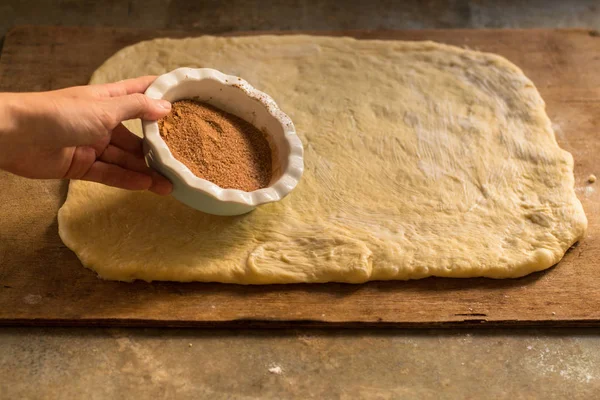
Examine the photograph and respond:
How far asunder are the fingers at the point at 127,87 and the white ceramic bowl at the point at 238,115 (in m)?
0.08

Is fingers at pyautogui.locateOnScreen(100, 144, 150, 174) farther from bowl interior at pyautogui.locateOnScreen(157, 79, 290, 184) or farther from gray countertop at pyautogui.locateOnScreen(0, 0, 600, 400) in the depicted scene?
gray countertop at pyautogui.locateOnScreen(0, 0, 600, 400)

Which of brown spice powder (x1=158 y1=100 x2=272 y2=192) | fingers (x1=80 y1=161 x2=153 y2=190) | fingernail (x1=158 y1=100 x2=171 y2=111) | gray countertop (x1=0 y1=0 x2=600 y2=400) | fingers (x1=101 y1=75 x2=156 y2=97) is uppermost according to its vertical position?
fingernail (x1=158 y1=100 x2=171 y2=111)

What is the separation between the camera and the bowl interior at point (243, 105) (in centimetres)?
171

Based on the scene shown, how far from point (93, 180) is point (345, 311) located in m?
0.85

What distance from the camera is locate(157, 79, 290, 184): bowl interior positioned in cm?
171

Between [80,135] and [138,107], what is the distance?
0.16 metres

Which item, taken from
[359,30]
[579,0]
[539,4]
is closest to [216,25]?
[359,30]

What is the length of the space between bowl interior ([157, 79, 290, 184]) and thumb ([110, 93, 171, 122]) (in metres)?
0.13

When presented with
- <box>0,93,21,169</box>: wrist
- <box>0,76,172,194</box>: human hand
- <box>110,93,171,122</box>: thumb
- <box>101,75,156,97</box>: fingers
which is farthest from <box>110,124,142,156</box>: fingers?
<box>0,93,21,169</box>: wrist

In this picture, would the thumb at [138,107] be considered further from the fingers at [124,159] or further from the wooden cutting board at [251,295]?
the wooden cutting board at [251,295]

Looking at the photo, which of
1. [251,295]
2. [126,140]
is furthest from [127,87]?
[251,295]

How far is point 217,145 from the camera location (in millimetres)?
1688

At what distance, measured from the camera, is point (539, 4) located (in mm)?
2967

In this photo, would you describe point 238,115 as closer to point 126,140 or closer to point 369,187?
point 126,140
